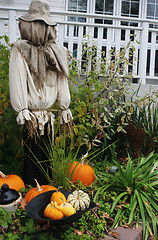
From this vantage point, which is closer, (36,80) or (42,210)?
(42,210)

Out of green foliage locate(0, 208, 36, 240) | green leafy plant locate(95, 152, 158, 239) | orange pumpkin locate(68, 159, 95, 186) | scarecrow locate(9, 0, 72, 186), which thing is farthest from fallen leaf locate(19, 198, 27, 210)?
→ green leafy plant locate(95, 152, 158, 239)

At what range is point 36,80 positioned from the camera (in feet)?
8.05

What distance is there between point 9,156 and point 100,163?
1.32 m

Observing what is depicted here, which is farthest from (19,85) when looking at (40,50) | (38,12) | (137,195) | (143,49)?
(143,49)

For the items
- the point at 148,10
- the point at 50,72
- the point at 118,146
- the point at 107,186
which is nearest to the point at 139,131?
the point at 118,146

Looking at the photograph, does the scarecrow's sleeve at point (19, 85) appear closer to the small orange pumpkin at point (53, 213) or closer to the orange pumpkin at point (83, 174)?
the small orange pumpkin at point (53, 213)

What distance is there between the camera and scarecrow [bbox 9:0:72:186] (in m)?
2.31

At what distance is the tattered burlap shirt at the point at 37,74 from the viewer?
2311 mm

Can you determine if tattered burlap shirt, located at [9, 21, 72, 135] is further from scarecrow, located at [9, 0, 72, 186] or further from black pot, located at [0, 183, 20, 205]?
black pot, located at [0, 183, 20, 205]

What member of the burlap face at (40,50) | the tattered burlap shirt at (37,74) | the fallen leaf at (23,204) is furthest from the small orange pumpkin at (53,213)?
the burlap face at (40,50)

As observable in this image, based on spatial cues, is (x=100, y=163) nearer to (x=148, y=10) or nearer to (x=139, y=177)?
(x=139, y=177)

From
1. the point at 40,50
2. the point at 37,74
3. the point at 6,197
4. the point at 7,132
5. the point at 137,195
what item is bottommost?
the point at 137,195

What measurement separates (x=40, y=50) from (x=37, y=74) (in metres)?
0.24

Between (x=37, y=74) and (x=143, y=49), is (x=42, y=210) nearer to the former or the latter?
(x=37, y=74)
